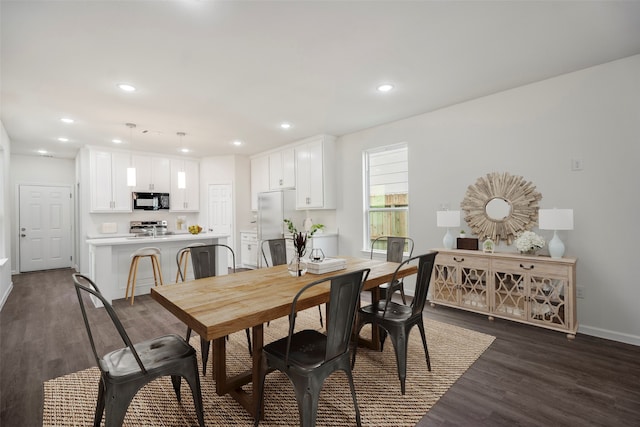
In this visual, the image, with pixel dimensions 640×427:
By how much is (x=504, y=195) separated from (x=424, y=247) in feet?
3.93

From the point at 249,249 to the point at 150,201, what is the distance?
2224mm

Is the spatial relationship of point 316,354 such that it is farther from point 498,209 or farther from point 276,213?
point 276,213

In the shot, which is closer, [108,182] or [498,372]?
[498,372]

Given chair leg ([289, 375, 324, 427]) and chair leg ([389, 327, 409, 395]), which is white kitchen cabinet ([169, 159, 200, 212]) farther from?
chair leg ([289, 375, 324, 427])

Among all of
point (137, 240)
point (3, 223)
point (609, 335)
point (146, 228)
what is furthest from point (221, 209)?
point (609, 335)

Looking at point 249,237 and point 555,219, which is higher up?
point 555,219

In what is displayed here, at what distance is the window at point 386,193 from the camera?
15.0 ft

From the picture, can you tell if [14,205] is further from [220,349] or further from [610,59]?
[610,59]

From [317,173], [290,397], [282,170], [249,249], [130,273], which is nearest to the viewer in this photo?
[290,397]

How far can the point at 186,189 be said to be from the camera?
6875 millimetres

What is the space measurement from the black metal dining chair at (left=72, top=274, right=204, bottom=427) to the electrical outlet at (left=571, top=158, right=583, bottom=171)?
369 centimetres

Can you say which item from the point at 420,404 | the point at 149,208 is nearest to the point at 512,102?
the point at 420,404

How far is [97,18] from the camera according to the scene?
2.09m

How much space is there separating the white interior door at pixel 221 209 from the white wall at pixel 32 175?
3242mm
